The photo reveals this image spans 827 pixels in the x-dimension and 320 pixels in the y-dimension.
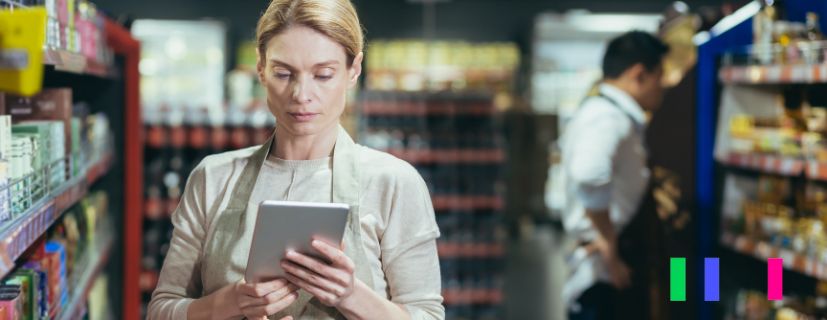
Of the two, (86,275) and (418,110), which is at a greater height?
(418,110)

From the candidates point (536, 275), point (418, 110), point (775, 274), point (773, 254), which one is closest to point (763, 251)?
point (773, 254)

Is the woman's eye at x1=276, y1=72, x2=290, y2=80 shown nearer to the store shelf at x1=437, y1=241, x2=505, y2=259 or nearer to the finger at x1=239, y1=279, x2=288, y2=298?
the finger at x1=239, y1=279, x2=288, y2=298

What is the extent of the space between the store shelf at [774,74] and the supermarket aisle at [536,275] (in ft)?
11.2

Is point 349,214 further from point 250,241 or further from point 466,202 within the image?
point 466,202

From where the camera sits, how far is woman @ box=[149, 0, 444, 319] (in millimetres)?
1938

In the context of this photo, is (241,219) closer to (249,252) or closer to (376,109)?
(249,252)

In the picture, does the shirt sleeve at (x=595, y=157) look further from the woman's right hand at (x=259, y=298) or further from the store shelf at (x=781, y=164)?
the woman's right hand at (x=259, y=298)

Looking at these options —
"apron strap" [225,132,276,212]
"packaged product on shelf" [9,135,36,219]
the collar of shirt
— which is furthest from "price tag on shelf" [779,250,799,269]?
"packaged product on shelf" [9,135,36,219]

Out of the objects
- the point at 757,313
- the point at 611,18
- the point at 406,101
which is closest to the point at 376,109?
the point at 406,101

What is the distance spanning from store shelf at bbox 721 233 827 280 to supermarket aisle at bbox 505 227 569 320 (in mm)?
3105

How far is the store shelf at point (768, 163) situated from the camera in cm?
391

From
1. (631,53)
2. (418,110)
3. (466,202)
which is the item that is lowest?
(466,202)

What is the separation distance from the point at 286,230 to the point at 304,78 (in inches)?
13.0

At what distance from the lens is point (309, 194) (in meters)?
2.01
